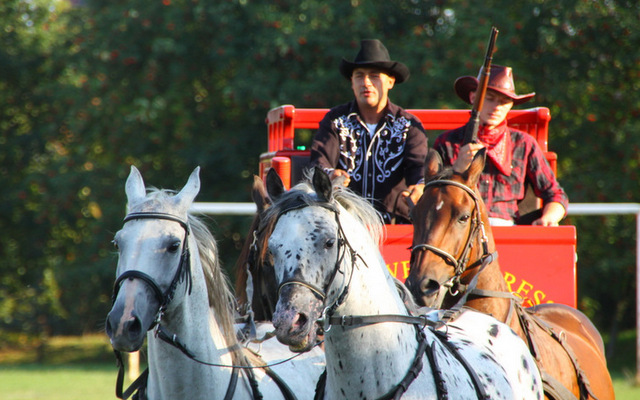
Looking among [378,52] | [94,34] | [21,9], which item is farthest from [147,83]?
[378,52]

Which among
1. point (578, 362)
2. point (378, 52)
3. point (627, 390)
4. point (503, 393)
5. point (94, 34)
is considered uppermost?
point (94, 34)

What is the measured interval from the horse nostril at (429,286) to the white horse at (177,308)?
78 cm

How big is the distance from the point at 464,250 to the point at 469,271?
7.5 inches

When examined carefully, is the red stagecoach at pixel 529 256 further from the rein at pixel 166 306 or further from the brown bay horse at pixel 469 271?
the rein at pixel 166 306

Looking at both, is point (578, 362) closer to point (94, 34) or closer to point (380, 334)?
point (380, 334)

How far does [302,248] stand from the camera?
8.71 feet

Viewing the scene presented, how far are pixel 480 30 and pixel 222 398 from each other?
38.3 feet

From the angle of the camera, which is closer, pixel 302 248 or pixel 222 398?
pixel 302 248

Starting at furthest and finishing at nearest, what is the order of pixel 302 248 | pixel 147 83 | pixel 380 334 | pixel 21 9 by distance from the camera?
pixel 21 9 < pixel 147 83 < pixel 380 334 < pixel 302 248

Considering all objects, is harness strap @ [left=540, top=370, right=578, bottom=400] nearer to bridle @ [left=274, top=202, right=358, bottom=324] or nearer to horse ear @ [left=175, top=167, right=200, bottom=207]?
bridle @ [left=274, top=202, right=358, bottom=324]

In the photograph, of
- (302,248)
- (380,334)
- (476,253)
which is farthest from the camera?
(476,253)

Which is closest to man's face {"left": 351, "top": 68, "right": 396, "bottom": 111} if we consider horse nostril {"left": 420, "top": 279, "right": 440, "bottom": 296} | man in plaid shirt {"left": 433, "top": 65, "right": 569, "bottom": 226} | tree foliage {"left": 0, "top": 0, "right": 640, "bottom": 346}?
man in plaid shirt {"left": 433, "top": 65, "right": 569, "bottom": 226}

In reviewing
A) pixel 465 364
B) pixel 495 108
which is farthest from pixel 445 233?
pixel 495 108

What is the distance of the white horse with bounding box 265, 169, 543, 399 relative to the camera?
2.62 m
